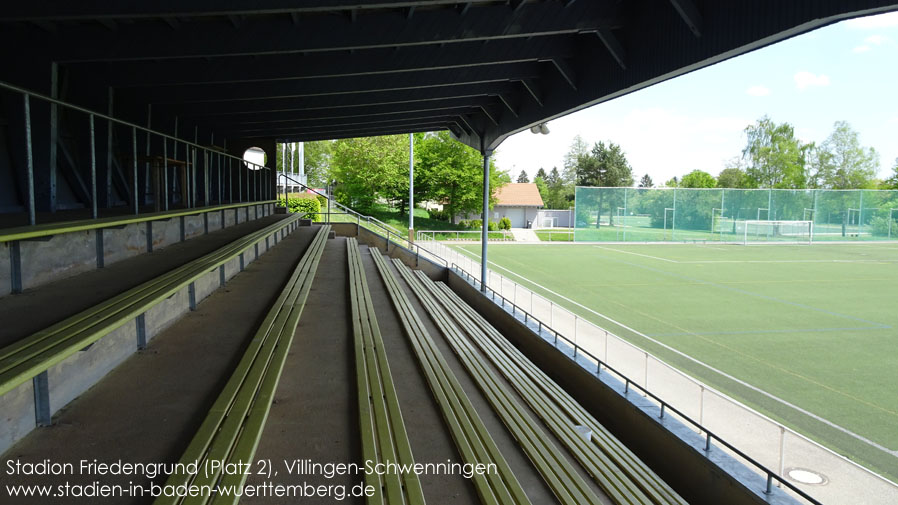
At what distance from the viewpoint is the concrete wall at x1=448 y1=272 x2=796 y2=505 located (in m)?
5.57

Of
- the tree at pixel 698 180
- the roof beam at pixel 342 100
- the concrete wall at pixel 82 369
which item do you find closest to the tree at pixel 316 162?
the roof beam at pixel 342 100

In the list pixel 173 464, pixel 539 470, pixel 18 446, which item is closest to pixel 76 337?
pixel 18 446

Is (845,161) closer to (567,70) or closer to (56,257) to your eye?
(567,70)

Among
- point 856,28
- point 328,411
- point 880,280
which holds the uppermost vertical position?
point 856,28

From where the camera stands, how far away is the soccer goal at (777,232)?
161ft

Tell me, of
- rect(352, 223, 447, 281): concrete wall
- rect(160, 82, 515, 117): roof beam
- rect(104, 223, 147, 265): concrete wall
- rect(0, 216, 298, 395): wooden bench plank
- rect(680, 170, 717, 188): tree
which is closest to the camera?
rect(0, 216, 298, 395): wooden bench plank

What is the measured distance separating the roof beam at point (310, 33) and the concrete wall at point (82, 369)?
366 cm

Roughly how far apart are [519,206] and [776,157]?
121 feet

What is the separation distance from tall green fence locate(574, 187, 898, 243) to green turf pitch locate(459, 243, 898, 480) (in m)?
11.3

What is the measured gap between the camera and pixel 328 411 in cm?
403

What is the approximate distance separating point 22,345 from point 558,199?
94567 mm

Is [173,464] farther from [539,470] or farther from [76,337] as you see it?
[539,470]

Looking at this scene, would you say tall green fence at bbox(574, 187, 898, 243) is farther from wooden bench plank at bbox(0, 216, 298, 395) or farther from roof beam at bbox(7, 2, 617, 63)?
wooden bench plank at bbox(0, 216, 298, 395)

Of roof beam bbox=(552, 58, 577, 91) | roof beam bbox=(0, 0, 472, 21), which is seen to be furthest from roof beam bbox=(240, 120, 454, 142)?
roof beam bbox=(0, 0, 472, 21)
